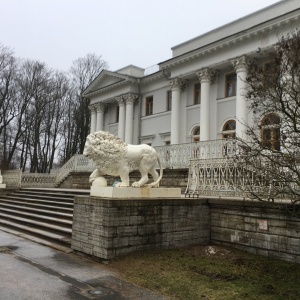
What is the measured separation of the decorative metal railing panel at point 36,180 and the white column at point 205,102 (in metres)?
11.0

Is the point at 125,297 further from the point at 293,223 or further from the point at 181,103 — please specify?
the point at 181,103

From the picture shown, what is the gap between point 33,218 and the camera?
12875 millimetres

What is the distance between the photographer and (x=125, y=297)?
5.56 m

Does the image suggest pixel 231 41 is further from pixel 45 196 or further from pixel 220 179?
pixel 220 179

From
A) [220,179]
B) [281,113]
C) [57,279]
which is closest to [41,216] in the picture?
[220,179]

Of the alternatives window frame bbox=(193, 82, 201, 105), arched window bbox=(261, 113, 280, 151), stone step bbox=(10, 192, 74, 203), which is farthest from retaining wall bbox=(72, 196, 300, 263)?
window frame bbox=(193, 82, 201, 105)

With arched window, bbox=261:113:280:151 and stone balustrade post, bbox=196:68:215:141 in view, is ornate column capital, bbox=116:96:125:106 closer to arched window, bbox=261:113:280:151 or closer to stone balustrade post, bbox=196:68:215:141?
stone balustrade post, bbox=196:68:215:141

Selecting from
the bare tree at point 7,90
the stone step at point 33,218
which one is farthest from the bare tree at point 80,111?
the stone step at point 33,218

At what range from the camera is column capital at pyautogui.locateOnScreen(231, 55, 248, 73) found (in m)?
22.8

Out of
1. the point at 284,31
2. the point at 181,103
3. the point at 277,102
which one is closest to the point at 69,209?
the point at 277,102

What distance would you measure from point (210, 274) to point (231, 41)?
63.8 ft

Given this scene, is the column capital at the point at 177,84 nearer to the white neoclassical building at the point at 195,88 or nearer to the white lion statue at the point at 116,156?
the white neoclassical building at the point at 195,88

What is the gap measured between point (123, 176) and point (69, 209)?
4.87 m

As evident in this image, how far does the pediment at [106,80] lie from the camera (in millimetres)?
33469
